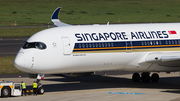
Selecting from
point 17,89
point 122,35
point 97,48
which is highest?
point 122,35

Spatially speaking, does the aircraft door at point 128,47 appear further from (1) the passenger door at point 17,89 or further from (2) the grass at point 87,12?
(2) the grass at point 87,12

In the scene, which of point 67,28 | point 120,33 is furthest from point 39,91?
point 120,33

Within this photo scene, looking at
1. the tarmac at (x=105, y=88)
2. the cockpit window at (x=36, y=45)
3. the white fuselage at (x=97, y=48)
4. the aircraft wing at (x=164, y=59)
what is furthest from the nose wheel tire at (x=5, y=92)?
the aircraft wing at (x=164, y=59)

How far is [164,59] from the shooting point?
1326 inches

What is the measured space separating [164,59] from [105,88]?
6.06 m

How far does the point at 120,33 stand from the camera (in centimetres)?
3444

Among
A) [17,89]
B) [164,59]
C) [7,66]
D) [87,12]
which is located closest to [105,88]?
[164,59]

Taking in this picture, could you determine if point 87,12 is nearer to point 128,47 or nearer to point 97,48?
point 128,47

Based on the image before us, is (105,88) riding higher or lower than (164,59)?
lower

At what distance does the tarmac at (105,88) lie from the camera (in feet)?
101

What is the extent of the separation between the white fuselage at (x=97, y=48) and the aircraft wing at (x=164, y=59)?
1.34 feet

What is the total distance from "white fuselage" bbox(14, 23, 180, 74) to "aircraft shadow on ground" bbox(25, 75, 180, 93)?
8.07ft

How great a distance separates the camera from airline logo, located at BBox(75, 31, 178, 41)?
33062 mm

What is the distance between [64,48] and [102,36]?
3.71 m
